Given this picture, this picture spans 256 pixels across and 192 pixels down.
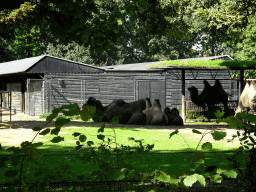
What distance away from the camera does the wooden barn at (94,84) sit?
1143 inches

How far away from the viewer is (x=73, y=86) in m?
30.7

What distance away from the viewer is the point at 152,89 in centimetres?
3023

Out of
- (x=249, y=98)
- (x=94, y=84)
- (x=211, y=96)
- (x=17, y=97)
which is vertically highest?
(x=94, y=84)

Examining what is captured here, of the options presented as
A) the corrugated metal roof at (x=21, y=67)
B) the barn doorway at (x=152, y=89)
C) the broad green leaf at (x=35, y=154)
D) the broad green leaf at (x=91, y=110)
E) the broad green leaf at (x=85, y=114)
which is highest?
the corrugated metal roof at (x=21, y=67)

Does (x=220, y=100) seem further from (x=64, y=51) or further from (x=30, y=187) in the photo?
(x=64, y=51)

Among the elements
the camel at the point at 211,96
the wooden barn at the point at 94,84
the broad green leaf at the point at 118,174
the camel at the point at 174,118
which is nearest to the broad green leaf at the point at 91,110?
→ the broad green leaf at the point at 118,174

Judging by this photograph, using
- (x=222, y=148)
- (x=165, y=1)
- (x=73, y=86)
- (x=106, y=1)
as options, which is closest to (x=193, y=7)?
(x=165, y=1)

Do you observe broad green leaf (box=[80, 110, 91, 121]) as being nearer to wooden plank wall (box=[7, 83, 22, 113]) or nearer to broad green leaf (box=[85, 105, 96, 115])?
broad green leaf (box=[85, 105, 96, 115])

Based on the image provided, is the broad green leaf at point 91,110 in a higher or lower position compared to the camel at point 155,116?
higher

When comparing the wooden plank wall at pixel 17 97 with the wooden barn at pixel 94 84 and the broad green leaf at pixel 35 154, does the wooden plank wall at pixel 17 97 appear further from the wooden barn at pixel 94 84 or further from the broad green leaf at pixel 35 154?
the broad green leaf at pixel 35 154

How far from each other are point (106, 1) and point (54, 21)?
4529cm

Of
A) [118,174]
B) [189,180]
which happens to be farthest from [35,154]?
[189,180]

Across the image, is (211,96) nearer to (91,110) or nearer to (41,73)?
(41,73)

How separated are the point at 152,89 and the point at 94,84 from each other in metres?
5.06
